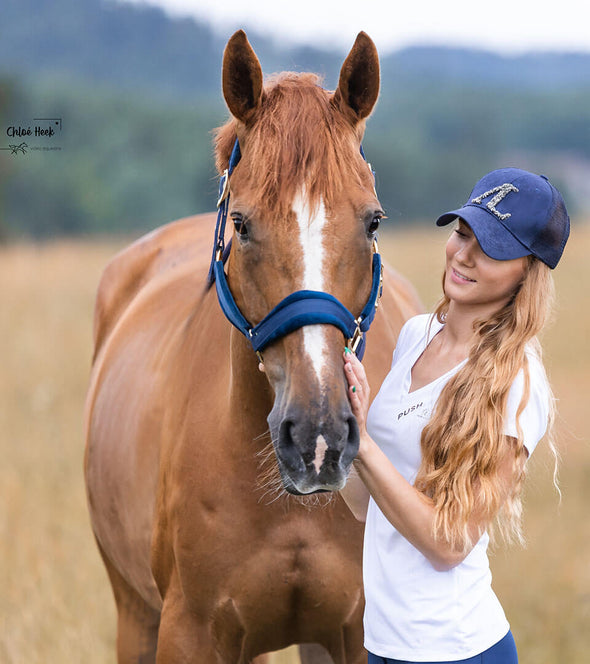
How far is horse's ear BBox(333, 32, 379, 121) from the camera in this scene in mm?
2131

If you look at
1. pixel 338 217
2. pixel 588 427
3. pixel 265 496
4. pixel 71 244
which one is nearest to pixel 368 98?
pixel 338 217

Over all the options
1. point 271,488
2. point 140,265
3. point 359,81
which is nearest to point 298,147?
A: point 359,81

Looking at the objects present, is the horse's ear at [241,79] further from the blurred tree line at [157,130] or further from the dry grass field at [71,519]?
the dry grass field at [71,519]

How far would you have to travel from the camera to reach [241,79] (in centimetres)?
215

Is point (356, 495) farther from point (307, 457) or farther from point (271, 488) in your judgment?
point (307, 457)

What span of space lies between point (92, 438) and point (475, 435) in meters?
2.28

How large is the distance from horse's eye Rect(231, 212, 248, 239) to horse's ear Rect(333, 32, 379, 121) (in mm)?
410

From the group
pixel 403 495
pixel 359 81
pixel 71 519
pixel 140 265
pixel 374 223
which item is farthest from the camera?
pixel 71 519

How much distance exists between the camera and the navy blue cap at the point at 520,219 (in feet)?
6.42

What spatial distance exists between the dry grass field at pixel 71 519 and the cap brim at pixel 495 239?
1.87ft

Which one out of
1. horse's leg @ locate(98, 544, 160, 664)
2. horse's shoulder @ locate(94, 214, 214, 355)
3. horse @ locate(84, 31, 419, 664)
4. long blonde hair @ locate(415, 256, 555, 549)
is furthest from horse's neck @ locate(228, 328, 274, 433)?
horse's shoulder @ locate(94, 214, 214, 355)

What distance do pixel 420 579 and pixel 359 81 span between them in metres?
1.22

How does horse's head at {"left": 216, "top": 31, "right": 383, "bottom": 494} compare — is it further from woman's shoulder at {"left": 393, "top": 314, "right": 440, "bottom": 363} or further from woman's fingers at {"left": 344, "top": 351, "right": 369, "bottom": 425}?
woman's shoulder at {"left": 393, "top": 314, "right": 440, "bottom": 363}

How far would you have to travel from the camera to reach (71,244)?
53.1 feet
